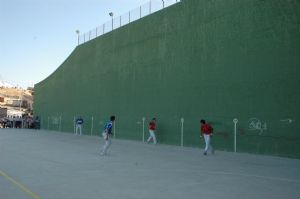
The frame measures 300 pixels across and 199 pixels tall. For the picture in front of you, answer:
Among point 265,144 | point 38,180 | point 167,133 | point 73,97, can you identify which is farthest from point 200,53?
point 73,97

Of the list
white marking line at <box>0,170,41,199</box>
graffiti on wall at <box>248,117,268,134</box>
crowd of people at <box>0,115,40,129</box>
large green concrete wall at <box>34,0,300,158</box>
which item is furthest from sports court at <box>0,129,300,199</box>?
crowd of people at <box>0,115,40,129</box>

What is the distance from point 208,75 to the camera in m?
26.6

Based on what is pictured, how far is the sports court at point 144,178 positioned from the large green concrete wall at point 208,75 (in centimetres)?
356

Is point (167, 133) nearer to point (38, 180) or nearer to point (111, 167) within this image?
point (111, 167)

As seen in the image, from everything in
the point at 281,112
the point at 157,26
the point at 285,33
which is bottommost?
the point at 281,112

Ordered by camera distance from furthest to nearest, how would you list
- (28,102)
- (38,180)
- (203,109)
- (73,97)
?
1. (28,102)
2. (73,97)
3. (203,109)
4. (38,180)

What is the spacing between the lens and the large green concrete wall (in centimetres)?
2142

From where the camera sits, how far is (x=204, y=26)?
27531 mm

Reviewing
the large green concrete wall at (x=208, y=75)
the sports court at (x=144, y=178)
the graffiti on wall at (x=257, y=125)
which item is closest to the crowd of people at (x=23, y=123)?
the large green concrete wall at (x=208, y=75)

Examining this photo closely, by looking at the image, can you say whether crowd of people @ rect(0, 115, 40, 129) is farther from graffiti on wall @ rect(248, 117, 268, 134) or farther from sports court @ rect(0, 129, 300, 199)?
graffiti on wall @ rect(248, 117, 268, 134)

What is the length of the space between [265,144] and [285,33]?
533 cm

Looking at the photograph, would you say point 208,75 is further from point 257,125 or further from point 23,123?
point 23,123

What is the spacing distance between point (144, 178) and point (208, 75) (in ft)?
47.3

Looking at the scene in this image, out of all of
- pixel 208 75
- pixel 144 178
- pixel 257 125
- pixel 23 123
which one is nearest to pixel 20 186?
pixel 144 178
